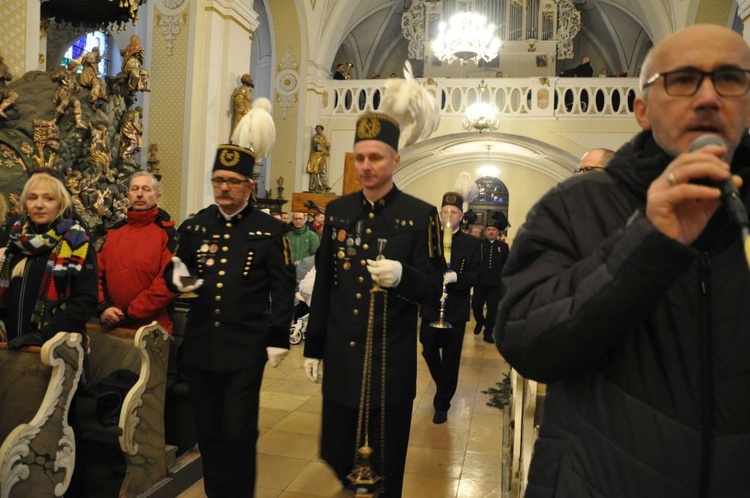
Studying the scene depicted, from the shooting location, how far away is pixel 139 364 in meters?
3.62

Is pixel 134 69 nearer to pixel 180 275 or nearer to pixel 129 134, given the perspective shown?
pixel 129 134

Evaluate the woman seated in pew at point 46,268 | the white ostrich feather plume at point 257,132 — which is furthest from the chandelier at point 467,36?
the woman seated in pew at point 46,268

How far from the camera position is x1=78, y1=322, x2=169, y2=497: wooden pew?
3176 mm

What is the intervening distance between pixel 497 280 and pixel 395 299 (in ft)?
20.7

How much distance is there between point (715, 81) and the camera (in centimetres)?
100

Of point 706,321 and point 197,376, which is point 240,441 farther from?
point 706,321

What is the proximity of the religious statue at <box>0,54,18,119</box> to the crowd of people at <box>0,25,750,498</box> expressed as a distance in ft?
4.77

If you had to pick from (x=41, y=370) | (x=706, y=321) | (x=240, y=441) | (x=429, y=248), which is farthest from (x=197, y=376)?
(x=706, y=321)

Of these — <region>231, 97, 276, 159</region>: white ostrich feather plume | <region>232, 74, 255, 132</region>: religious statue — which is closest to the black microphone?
<region>231, 97, 276, 159</region>: white ostrich feather plume

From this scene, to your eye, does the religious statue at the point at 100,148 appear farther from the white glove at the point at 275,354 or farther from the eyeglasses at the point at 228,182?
the white glove at the point at 275,354

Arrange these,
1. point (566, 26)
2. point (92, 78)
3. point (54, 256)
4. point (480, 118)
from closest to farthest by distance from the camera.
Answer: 1. point (54, 256)
2. point (92, 78)
3. point (480, 118)
4. point (566, 26)

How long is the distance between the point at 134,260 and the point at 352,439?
2.00m

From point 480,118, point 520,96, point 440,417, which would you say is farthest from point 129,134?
point 520,96

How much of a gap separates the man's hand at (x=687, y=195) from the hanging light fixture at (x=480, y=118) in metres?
14.0
